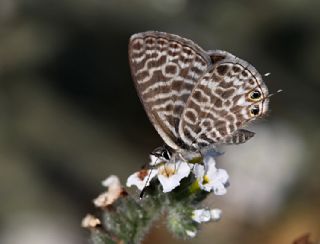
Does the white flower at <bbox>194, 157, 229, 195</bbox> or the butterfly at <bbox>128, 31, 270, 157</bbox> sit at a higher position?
the butterfly at <bbox>128, 31, 270, 157</bbox>

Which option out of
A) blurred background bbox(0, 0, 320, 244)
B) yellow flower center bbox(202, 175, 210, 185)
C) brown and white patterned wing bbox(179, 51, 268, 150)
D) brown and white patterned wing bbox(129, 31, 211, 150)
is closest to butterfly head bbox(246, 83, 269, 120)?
brown and white patterned wing bbox(179, 51, 268, 150)

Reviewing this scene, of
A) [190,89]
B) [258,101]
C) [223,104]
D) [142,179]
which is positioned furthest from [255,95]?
[142,179]

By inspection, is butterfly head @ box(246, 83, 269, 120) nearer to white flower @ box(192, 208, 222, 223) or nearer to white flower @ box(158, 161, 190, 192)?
white flower @ box(158, 161, 190, 192)

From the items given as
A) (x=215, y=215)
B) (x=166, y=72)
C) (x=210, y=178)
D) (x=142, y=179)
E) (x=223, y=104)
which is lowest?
(x=215, y=215)

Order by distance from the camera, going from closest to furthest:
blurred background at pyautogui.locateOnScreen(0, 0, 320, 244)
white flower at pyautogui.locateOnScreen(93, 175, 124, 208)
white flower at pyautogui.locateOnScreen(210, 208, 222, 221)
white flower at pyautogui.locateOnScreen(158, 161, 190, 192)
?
white flower at pyautogui.locateOnScreen(158, 161, 190, 192) < white flower at pyautogui.locateOnScreen(210, 208, 222, 221) < white flower at pyautogui.locateOnScreen(93, 175, 124, 208) < blurred background at pyautogui.locateOnScreen(0, 0, 320, 244)

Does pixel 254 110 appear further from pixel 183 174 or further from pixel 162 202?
pixel 162 202

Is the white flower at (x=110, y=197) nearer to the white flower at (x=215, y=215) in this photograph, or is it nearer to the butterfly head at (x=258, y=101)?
the white flower at (x=215, y=215)

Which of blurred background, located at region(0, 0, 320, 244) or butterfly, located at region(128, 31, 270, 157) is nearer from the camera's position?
butterfly, located at region(128, 31, 270, 157)

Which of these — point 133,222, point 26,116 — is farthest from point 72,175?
point 133,222
